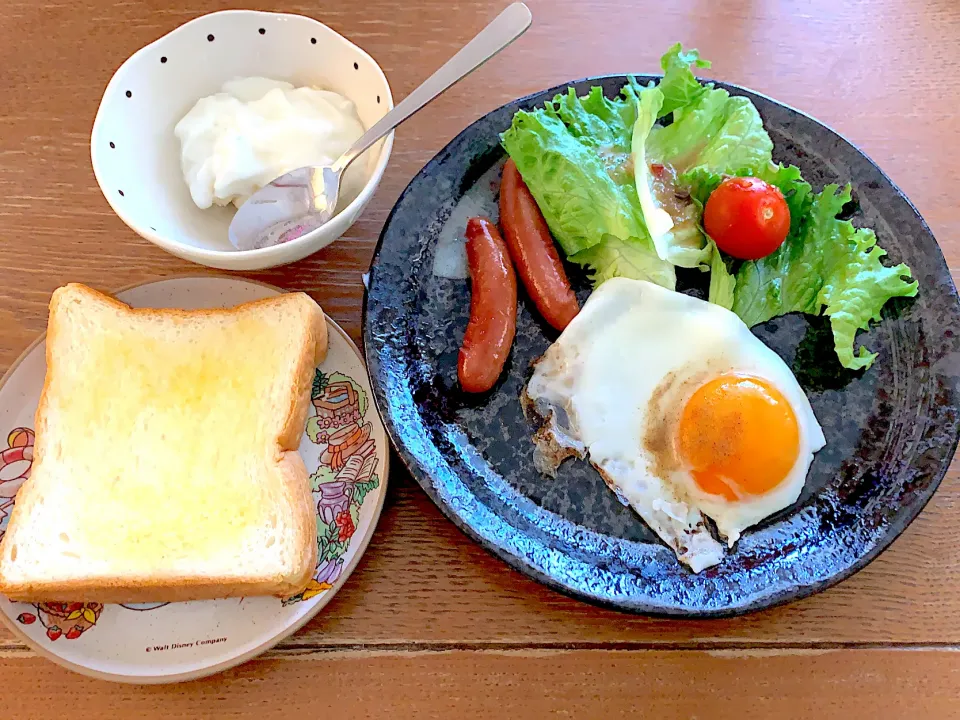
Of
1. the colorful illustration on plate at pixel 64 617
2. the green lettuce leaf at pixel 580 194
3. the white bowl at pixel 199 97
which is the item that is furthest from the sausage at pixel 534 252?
the colorful illustration on plate at pixel 64 617

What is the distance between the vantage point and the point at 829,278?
1969 millimetres

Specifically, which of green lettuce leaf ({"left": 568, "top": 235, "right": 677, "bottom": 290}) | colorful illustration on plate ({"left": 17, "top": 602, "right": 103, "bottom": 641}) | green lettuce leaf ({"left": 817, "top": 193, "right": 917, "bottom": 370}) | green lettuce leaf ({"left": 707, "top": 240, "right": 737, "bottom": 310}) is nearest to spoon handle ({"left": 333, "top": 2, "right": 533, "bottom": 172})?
green lettuce leaf ({"left": 568, "top": 235, "right": 677, "bottom": 290})

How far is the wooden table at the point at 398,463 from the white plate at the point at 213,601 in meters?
0.10

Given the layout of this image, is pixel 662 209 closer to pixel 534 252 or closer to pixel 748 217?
pixel 748 217

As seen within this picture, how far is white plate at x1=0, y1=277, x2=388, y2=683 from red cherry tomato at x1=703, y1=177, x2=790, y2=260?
1050 mm

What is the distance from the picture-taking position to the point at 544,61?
2.34 metres

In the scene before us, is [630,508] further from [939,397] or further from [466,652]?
[939,397]

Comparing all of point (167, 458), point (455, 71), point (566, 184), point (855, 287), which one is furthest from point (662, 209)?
point (167, 458)

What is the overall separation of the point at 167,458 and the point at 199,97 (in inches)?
39.1

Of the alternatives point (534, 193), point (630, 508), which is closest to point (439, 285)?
point (534, 193)

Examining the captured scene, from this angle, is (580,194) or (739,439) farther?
(580,194)

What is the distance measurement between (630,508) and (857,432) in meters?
0.65

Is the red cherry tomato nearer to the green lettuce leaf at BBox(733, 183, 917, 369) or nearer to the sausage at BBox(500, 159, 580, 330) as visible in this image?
the green lettuce leaf at BBox(733, 183, 917, 369)

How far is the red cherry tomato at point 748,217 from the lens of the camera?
1858 millimetres
